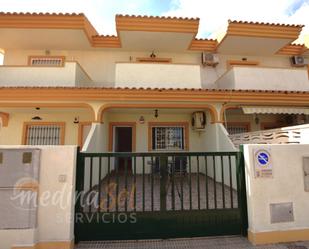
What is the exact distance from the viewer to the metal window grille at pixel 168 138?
13.2m

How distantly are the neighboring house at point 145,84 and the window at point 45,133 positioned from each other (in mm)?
63

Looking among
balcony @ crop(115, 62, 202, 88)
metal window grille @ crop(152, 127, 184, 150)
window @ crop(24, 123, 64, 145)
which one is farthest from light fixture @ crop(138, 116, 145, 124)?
window @ crop(24, 123, 64, 145)

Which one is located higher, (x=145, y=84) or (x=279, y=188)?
(x=145, y=84)

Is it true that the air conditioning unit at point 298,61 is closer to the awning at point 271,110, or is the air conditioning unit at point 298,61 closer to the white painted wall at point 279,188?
the awning at point 271,110

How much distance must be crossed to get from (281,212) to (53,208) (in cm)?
561

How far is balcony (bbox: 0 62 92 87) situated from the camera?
35.9ft

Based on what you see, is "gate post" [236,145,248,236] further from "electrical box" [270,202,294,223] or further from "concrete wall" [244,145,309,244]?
"electrical box" [270,202,294,223]

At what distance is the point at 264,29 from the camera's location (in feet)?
41.9

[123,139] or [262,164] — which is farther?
[123,139]

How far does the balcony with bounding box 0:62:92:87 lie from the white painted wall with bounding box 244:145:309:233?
9.98 metres

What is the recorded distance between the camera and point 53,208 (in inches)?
178

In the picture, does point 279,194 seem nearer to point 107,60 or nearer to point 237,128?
point 237,128

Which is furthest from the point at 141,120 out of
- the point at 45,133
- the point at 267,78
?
the point at 267,78

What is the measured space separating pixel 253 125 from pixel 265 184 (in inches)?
380
